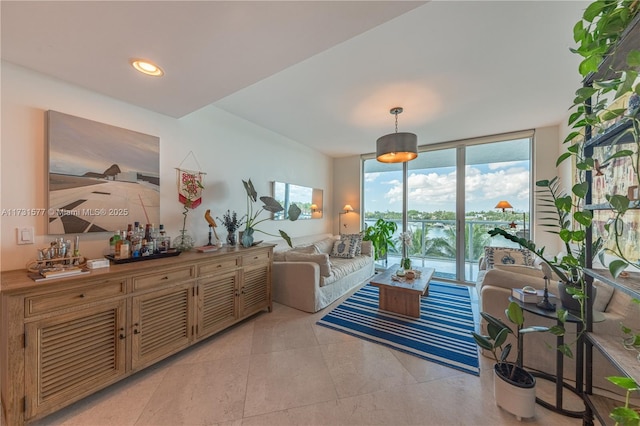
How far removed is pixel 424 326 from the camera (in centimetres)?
269

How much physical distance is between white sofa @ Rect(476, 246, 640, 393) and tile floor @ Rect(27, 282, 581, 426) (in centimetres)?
42

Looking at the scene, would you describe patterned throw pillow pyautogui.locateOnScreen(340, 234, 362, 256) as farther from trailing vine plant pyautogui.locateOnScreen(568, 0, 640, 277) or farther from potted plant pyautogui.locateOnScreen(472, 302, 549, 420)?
trailing vine plant pyautogui.locateOnScreen(568, 0, 640, 277)

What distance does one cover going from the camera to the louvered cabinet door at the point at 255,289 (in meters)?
2.69

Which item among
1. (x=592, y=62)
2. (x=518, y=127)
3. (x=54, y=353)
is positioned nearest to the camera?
(x=592, y=62)

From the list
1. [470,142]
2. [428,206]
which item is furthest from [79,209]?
[470,142]

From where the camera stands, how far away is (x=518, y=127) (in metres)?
3.75

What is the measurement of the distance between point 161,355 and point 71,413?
21.0 inches

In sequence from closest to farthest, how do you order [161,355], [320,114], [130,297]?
[130,297] → [161,355] → [320,114]

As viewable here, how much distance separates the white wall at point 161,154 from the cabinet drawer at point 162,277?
2.15 feet

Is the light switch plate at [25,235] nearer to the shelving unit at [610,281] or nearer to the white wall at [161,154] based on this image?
the white wall at [161,154]

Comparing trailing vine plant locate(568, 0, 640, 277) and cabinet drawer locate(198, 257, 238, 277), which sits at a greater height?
trailing vine plant locate(568, 0, 640, 277)

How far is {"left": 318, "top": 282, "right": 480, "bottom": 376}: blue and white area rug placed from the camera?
7.17ft

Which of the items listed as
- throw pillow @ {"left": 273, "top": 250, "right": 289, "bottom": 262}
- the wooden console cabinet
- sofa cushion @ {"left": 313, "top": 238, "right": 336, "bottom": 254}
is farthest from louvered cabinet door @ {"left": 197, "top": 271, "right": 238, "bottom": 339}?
sofa cushion @ {"left": 313, "top": 238, "right": 336, "bottom": 254}

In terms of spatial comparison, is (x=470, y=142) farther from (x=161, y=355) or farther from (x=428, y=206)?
(x=161, y=355)
